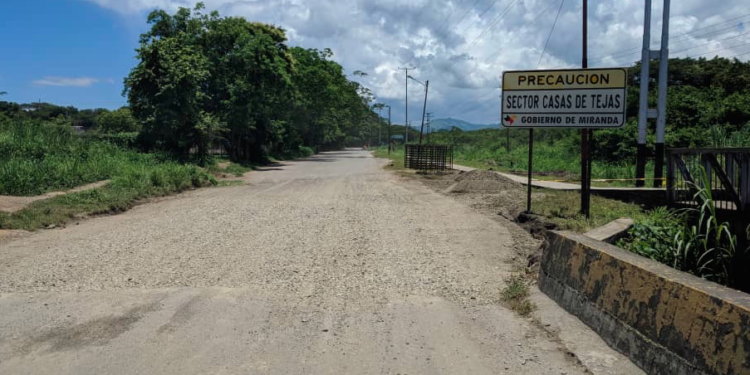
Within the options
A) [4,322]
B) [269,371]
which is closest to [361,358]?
[269,371]

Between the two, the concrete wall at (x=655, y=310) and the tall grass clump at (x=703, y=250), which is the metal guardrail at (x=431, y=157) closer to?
the tall grass clump at (x=703, y=250)

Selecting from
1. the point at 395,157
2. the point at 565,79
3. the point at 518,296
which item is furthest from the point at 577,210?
the point at 395,157

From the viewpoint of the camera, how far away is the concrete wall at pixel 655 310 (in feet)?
9.55

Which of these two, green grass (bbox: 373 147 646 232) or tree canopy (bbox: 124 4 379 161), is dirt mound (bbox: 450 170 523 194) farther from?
tree canopy (bbox: 124 4 379 161)

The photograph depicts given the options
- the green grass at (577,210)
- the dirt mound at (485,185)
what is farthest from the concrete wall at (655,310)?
the dirt mound at (485,185)

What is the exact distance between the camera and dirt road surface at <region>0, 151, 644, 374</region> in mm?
3955

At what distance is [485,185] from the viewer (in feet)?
59.1

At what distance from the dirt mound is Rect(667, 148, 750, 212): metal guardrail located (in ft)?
27.6

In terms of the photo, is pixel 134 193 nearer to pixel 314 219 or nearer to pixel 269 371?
pixel 314 219

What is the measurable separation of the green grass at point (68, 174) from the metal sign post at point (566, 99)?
901 cm

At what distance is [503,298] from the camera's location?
5.59 m

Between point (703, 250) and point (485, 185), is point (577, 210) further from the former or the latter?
point (485, 185)

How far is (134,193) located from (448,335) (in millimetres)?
12082

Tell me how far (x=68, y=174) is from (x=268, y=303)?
1213cm
